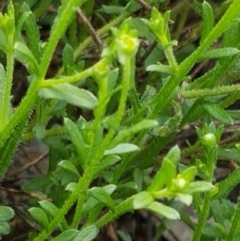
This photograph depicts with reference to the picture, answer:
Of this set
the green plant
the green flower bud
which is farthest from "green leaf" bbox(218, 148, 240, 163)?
the green flower bud

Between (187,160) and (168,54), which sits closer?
(168,54)

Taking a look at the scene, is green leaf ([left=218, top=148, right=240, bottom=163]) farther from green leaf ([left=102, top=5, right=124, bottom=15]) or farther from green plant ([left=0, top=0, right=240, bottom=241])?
green leaf ([left=102, top=5, right=124, bottom=15])

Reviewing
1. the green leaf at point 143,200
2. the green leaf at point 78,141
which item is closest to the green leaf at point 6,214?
the green leaf at point 78,141

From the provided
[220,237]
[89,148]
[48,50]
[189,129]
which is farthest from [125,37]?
[189,129]

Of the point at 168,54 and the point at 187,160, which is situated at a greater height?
the point at 168,54

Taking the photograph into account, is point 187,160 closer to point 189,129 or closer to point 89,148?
point 189,129

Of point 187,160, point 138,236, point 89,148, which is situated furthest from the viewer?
point 138,236

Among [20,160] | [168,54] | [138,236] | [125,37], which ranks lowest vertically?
[138,236]
